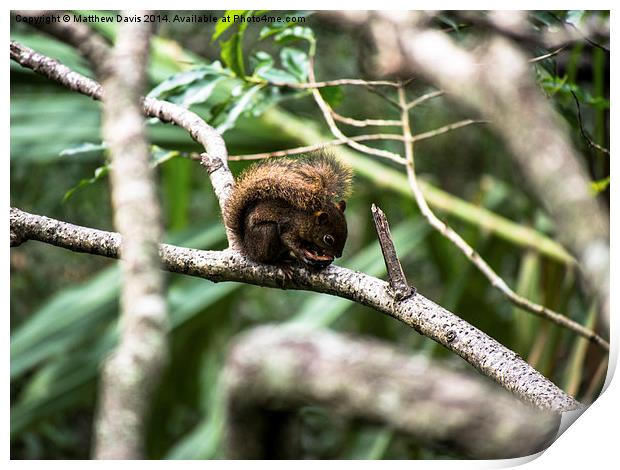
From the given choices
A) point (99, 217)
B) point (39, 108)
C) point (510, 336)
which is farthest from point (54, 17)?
point (510, 336)

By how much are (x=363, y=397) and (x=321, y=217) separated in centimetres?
60

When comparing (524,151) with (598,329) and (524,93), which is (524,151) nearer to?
(524,93)

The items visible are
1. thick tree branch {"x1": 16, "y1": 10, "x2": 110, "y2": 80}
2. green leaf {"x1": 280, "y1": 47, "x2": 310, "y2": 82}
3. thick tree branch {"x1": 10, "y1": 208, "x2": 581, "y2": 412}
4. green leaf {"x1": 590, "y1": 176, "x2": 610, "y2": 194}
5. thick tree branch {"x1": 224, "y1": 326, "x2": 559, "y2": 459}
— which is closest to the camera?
thick tree branch {"x1": 224, "y1": 326, "x2": 559, "y2": 459}

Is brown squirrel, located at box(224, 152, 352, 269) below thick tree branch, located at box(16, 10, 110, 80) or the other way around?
below

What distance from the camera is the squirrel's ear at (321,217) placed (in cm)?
136

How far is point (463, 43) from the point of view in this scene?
1.60 meters

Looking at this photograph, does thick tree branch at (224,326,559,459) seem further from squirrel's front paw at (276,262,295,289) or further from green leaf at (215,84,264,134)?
green leaf at (215,84,264,134)

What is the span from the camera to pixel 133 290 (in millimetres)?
586

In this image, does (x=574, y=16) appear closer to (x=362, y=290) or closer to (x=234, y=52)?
(x=234, y=52)

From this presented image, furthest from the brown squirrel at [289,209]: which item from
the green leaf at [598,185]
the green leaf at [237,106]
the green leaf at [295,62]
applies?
the green leaf at [598,185]

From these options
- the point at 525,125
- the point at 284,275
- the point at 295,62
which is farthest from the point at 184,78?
the point at 525,125

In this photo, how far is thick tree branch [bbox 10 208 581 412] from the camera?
947mm

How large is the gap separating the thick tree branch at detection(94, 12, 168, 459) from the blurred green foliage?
79 cm

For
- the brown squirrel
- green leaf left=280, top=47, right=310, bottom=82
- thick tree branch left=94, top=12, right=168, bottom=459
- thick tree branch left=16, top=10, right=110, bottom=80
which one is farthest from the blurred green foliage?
thick tree branch left=94, top=12, right=168, bottom=459
